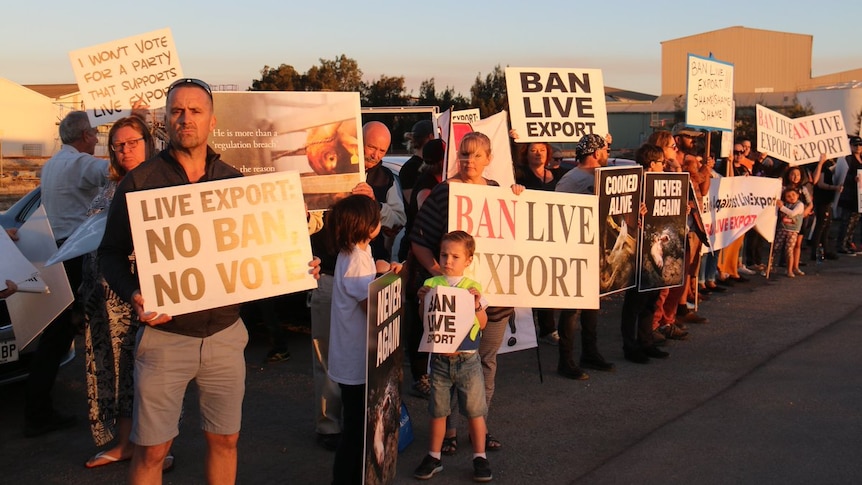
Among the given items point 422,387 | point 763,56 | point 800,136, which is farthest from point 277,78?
point 763,56

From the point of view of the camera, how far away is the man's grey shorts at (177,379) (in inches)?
146

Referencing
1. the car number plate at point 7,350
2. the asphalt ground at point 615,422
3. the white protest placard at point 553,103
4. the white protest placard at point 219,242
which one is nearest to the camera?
the white protest placard at point 219,242

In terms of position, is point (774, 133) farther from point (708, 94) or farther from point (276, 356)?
point (276, 356)

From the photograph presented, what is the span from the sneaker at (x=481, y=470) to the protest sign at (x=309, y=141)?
1970 mm

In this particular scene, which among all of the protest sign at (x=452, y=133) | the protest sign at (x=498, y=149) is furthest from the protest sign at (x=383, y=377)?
the protest sign at (x=498, y=149)

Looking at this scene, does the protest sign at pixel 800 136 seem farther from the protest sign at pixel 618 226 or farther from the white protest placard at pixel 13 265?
the white protest placard at pixel 13 265

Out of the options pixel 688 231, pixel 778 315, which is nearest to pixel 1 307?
pixel 688 231

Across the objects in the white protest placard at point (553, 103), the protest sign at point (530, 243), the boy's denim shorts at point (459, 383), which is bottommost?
the boy's denim shorts at point (459, 383)

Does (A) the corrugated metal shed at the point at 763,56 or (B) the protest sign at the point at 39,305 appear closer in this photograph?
(B) the protest sign at the point at 39,305

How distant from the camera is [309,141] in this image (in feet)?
19.3

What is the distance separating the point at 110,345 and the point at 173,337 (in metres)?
1.63

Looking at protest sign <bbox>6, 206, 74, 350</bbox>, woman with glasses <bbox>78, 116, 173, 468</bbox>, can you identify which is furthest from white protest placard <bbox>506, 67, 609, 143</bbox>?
protest sign <bbox>6, 206, 74, 350</bbox>

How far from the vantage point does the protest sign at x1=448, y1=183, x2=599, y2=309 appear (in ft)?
17.6

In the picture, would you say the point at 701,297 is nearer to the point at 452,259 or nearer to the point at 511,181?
the point at 511,181
